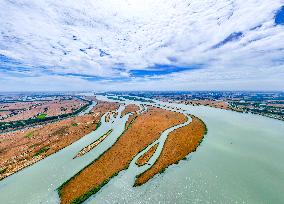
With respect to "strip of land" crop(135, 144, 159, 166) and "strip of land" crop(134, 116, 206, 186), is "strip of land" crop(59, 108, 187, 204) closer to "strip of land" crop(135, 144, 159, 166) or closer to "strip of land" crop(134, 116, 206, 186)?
"strip of land" crop(135, 144, 159, 166)

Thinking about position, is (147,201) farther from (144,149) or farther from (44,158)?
(44,158)

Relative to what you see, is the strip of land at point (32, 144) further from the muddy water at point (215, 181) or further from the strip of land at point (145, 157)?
the muddy water at point (215, 181)

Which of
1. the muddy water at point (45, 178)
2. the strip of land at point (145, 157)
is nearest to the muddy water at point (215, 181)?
the strip of land at point (145, 157)

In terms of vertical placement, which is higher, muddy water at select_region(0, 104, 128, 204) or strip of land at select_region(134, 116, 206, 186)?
strip of land at select_region(134, 116, 206, 186)

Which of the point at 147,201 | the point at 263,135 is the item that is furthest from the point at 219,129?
the point at 147,201

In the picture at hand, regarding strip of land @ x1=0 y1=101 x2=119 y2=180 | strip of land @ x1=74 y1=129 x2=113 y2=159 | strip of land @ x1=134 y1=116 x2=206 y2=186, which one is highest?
strip of land @ x1=134 y1=116 x2=206 y2=186

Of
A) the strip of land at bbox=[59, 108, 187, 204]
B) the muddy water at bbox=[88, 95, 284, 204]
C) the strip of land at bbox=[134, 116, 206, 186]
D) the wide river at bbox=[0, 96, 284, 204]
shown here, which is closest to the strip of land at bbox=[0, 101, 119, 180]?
the wide river at bbox=[0, 96, 284, 204]
